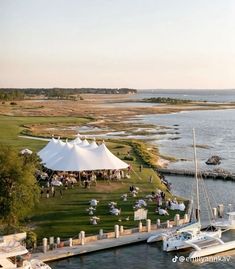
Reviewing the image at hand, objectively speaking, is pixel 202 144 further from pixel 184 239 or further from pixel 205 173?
pixel 184 239

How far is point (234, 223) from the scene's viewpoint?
41.5 metres

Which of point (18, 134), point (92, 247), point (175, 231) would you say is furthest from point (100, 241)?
point (18, 134)

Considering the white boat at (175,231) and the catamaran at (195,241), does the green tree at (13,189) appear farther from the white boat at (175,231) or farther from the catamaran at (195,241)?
the catamaran at (195,241)

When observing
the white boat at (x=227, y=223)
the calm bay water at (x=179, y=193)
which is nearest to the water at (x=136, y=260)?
the calm bay water at (x=179, y=193)

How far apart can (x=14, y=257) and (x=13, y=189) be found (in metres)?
6.31

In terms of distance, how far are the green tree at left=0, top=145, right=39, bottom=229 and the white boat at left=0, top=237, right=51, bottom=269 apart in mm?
4046

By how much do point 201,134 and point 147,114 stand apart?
208 ft

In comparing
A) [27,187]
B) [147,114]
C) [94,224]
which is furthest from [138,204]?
[147,114]

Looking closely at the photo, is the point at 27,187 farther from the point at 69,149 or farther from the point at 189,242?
the point at 69,149

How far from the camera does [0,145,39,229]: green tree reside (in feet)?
117

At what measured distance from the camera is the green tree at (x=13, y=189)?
117 feet

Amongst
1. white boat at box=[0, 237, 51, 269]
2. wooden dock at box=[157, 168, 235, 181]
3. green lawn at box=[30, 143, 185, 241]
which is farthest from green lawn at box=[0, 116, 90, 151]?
white boat at box=[0, 237, 51, 269]

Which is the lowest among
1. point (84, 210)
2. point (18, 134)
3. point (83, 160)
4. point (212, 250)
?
point (212, 250)

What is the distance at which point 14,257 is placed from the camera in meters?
31.2
